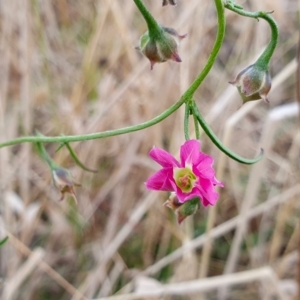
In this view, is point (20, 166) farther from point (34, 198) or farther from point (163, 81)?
point (163, 81)

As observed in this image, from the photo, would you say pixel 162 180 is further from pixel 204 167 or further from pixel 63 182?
pixel 63 182

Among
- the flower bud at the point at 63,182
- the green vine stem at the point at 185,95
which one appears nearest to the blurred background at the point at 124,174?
the flower bud at the point at 63,182

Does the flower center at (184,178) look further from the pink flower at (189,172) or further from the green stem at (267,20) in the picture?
the green stem at (267,20)

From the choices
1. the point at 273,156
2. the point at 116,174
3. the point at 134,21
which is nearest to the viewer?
the point at 116,174

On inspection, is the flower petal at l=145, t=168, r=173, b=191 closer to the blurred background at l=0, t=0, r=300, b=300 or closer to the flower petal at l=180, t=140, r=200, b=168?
the flower petal at l=180, t=140, r=200, b=168

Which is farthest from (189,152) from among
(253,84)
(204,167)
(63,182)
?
(63,182)

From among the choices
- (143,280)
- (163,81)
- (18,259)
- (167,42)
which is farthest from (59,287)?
(167,42)

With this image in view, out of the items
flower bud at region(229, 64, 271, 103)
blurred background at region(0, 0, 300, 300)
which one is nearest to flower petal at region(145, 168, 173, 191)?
flower bud at region(229, 64, 271, 103)

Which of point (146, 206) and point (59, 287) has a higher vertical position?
point (146, 206)
